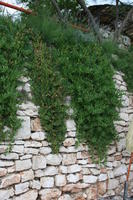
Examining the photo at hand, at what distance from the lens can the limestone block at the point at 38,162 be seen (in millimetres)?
3105

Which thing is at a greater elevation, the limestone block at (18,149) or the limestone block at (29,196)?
the limestone block at (18,149)

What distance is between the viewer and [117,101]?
387 centimetres

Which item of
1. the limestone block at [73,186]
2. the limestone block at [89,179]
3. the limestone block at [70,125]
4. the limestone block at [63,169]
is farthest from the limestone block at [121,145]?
the limestone block at [63,169]

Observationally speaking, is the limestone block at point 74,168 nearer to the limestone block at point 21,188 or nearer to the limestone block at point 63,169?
the limestone block at point 63,169

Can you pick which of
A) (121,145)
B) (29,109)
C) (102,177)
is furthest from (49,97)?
(121,145)

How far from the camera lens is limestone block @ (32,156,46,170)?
10.2 feet

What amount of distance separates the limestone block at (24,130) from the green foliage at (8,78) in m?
0.11

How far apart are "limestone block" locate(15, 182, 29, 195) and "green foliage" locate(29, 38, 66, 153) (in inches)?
21.9

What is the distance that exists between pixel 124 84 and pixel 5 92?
2449 millimetres

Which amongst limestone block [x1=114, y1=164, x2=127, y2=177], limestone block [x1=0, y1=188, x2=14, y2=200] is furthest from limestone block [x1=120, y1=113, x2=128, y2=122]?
limestone block [x1=0, y1=188, x2=14, y2=200]

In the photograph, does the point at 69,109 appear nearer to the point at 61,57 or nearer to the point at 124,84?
the point at 61,57

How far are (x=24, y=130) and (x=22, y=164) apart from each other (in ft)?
1.33

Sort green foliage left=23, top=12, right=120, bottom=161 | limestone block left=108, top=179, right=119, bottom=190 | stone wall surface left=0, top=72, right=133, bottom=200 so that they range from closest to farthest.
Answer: stone wall surface left=0, top=72, right=133, bottom=200, green foliage left=23, top=12, right=120, bottom=161, limestone block left=108, top=179, right=119, bottom=190

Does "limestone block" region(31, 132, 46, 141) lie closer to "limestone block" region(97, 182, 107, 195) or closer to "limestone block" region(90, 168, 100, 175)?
"limestone block" region(90, 168, 100, 175)
